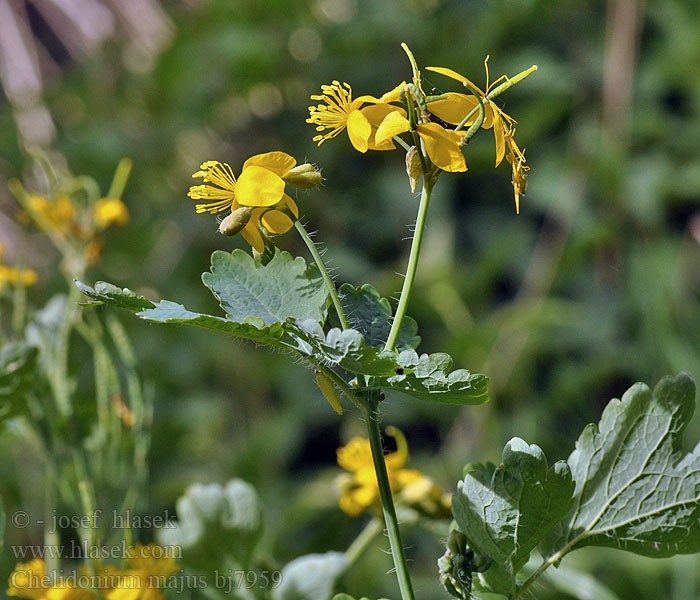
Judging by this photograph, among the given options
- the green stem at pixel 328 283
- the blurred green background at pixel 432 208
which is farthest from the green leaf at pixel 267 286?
the blurred green background at pixel 432 208

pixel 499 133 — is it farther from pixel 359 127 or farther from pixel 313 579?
pixel 313 579

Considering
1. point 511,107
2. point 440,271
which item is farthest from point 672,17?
point 440,271

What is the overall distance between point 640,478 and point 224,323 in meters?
0.13

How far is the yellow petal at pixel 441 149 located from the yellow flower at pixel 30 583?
0.59ft

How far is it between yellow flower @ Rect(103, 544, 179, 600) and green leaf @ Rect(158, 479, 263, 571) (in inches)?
0.9

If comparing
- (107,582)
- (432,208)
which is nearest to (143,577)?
(107,582)

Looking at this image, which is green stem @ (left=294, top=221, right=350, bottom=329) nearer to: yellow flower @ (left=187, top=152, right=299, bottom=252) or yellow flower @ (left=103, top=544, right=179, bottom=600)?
yellow flower @ (left=187, top=152, right=299, bottom=252)

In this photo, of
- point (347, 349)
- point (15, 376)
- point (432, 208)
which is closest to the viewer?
point (347, 349)

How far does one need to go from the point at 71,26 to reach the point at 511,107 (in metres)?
0.74

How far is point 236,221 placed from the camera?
0.67 ft

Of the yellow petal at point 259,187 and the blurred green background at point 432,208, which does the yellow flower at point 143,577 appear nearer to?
the yellow petal at point 259,187

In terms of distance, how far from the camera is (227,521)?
32 centimetres

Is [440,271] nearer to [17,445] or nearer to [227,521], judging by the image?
[17,445]

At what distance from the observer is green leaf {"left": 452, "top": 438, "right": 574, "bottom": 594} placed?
0.67 feet
